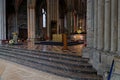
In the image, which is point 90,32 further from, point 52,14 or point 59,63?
point 52,14

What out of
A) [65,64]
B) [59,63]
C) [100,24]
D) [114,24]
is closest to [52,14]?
[59,63]

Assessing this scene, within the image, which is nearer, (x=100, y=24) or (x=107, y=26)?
(x=107, y=26)

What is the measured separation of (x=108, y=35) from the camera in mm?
4516

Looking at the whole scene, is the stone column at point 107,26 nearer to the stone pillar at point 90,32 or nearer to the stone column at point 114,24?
the stone column at point 114,24

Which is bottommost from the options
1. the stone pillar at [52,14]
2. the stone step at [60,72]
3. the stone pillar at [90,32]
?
the stone step at [60,72]

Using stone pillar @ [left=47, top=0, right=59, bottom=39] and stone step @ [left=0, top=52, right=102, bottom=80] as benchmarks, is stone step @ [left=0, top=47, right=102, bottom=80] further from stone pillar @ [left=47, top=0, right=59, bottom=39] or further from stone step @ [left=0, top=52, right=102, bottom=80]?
stone pillar @ [left=47, top=0, right=59, bottom=39]

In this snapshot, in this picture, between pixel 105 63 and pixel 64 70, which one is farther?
pixel 64 70

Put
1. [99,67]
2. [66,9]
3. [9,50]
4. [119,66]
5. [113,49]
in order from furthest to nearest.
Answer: [66,9], [9,50], [99,67], [113,49], [119,66]

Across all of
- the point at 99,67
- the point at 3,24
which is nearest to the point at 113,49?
the point at 99,67

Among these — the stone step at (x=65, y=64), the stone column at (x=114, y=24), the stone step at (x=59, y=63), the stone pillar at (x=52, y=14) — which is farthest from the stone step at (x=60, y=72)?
the stone pillar at (x=52, y=14)

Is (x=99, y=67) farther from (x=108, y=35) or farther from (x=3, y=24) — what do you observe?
(x=3, y=24)

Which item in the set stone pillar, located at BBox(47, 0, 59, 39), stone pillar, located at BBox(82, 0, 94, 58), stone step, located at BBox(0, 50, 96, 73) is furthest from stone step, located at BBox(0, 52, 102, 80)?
stone pillar, located at BBox(47, 0, 59, 39)

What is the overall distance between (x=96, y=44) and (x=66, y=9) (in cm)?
1880

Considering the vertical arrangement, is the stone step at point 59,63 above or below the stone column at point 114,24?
below
